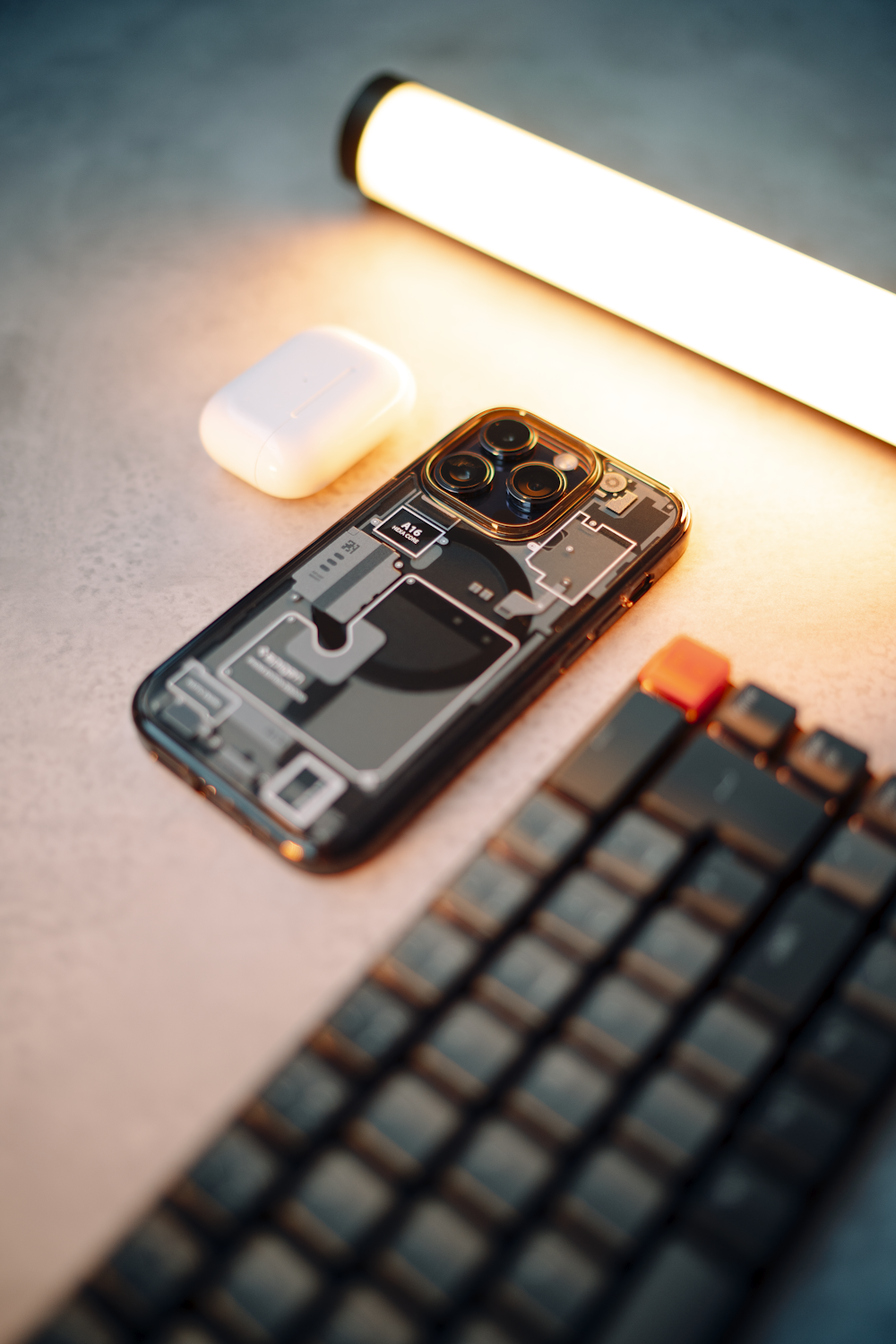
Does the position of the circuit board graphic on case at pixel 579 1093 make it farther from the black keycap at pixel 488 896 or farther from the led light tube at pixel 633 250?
the led light tube at pixel 633 250

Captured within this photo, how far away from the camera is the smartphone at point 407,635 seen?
410 mm

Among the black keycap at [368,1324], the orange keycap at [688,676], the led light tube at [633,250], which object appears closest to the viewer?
the black keycap at [368,1324]

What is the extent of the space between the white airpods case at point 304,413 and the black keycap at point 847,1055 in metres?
0.33

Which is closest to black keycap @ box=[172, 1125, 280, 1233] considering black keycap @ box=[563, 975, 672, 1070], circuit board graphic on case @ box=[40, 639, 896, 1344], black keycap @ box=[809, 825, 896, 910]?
circuit board graphic on case @ box=[40, 639, 896, 1344]

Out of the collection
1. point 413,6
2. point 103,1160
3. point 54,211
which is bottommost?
point 103,1160

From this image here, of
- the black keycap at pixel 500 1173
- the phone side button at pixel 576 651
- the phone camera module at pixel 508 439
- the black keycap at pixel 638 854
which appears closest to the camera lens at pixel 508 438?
the phone camera module at pixel 508 439

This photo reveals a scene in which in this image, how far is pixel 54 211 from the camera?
640 mm

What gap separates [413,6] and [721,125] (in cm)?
25

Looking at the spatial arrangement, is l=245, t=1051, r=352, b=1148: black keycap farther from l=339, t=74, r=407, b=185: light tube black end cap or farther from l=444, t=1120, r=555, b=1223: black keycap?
l=339, t=74, r=407, b=185: light tube black end cap

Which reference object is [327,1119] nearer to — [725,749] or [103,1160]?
[103,1160]

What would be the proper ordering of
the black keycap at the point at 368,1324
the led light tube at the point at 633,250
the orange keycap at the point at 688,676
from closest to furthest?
the black keycap at the point at 368,1324, the orange keycap at the point at 688,676, the led light tube at the point at 633,250

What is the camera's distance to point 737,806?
1.21ft

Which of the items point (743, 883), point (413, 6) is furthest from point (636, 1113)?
point (413, 6)

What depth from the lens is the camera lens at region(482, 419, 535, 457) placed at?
0.50m
